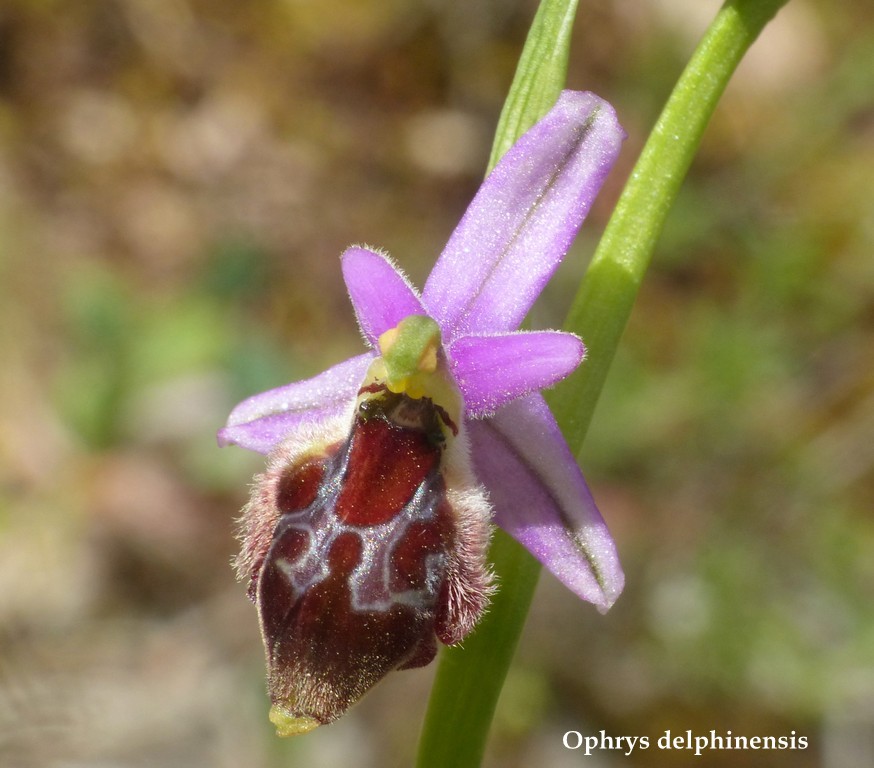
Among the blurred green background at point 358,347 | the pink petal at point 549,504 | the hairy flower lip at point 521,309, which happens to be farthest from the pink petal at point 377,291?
the blurred green background at point 358,347

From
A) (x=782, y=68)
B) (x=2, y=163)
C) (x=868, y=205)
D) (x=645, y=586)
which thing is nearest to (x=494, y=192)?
(x=645, y=586)

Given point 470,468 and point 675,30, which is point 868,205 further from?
point 470,468

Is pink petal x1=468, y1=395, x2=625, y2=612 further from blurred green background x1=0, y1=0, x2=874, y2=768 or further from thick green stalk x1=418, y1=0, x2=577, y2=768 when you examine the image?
blurred green background x1=0, y1=0, x2=874, y2=768

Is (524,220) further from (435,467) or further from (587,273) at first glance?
(435,467)

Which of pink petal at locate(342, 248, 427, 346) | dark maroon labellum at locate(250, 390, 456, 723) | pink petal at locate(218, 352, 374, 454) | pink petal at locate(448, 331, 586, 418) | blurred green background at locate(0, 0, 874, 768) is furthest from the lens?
blurred green background at locate(0, 0, 874, 768)

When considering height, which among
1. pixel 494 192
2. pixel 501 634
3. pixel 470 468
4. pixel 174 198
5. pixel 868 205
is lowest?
pixel 501 634

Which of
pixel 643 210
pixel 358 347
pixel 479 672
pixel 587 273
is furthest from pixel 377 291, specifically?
pixel 358 347

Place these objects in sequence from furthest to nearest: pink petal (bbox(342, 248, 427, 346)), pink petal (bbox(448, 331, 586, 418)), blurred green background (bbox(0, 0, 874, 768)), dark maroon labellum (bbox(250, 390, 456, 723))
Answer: blurred green background (bbox(0, 0, 874, 768)) → pink petal (bbox(342, 248, 427, 346)) → pink petal (bbox(448, 331, 586, 418)) → dark maroon labellum (bbox(250, 390, 456, 723))

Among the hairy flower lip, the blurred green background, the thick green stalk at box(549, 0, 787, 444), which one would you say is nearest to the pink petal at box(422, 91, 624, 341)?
the hairy flower lip
